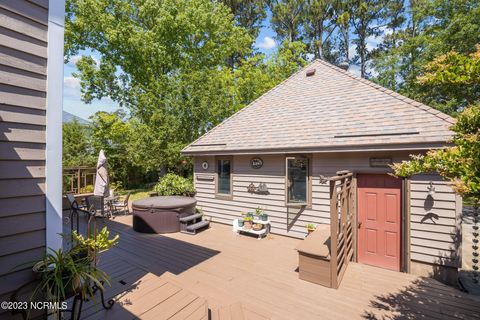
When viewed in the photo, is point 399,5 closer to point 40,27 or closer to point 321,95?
point 321,95

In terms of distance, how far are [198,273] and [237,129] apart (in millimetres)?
5162

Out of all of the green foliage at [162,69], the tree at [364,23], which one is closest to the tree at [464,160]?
the green foliage at [162,69]

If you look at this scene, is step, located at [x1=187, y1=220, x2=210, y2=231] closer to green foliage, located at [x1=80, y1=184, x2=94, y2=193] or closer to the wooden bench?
the wooden bench

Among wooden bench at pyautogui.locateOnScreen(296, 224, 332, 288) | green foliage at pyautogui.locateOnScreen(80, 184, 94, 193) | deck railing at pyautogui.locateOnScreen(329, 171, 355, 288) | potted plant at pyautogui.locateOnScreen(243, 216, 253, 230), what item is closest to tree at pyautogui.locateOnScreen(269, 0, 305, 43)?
potted plant at pyautogui.locateOnScreen(243, 216, 253, 230)

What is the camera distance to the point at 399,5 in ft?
59.8

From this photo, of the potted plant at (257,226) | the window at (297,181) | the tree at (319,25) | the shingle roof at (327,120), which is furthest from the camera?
the tree at (319,25)

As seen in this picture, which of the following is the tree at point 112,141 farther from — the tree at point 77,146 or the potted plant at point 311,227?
the potted plant at point 311,227

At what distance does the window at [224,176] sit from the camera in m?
8.12

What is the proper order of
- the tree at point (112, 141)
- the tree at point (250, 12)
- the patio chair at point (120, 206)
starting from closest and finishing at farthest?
the patio chair at point (120, 206) < the tree at point (112, 141) < the tree at point (250, 12)

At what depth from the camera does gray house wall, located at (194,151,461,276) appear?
4750 millimetres

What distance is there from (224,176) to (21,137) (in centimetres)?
631

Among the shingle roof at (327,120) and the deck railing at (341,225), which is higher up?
the shingle roof at (327,120)

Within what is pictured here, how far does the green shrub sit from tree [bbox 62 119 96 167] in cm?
788

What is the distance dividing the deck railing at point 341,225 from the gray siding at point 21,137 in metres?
3.97
